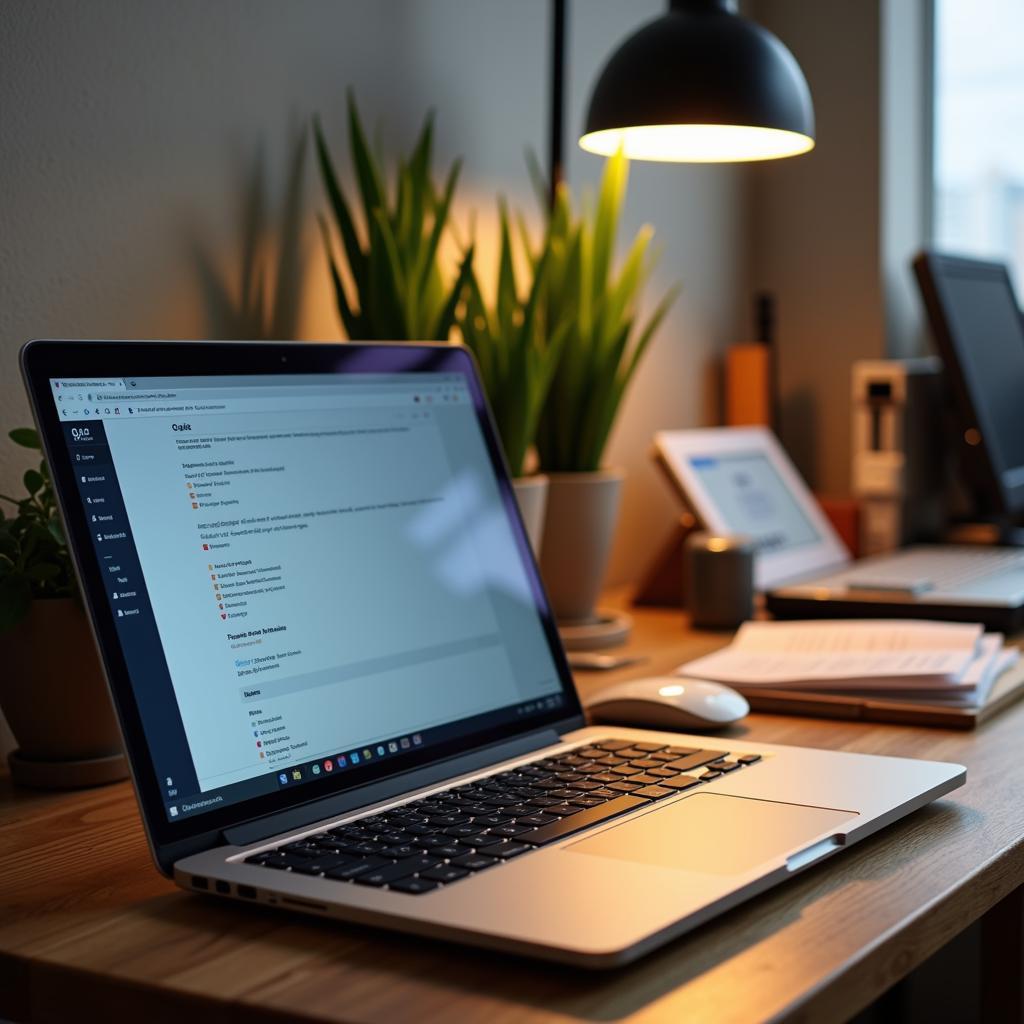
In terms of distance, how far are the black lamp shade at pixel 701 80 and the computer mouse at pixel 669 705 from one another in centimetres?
58

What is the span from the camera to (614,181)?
1463 millimetres

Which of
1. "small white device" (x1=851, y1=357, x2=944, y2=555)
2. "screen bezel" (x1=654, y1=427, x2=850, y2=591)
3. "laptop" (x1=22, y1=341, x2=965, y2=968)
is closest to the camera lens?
"laptop" (x1=22, y1=341, x2=965, y2=968)

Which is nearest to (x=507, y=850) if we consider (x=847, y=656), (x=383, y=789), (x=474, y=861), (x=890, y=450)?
(x=474, y=861)

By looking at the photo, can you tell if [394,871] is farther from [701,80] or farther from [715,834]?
[701,80]

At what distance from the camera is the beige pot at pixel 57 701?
934 millimetres

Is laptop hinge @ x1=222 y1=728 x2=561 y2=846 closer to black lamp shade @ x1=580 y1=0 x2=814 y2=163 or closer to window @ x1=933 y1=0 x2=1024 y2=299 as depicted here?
black lamp shade @ x1=580 y1=0 x2=814 y2=163

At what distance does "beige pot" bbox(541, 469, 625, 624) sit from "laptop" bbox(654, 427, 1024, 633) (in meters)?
0.22

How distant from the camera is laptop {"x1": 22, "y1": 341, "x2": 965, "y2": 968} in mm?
693

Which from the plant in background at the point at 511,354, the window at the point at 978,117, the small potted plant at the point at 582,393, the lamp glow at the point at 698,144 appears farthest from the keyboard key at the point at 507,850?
the window at the point at 978,117

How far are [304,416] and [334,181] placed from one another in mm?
457

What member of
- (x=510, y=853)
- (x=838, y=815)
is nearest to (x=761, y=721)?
(x=838, y=815)

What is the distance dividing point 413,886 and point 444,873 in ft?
0.07

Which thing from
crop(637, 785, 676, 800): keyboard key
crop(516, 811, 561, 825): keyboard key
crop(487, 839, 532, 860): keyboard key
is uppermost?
crop(487, 839, 532, 860): keyboard key

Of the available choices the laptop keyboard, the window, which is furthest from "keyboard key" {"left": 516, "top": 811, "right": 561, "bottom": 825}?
the window
